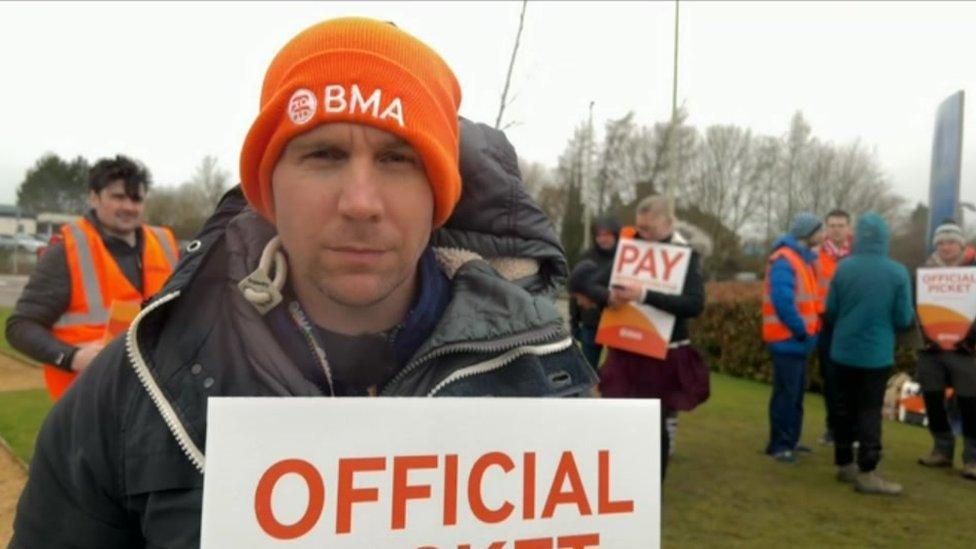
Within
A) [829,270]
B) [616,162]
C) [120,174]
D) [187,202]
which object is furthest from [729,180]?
[120,174]

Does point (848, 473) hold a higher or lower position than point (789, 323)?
lower

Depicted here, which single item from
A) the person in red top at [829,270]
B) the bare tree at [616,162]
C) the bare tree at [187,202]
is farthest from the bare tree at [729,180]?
the person in red top at [829,270]

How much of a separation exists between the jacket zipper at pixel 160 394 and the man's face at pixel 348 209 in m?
0.23

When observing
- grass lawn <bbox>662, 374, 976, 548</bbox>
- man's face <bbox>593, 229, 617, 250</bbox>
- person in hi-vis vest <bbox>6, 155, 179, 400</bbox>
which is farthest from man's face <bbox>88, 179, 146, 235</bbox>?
man's face <bbox>593, 229, 617, 250</bbox>

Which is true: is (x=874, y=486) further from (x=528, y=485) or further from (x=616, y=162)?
(x=616, y=162)

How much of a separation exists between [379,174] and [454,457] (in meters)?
0.43

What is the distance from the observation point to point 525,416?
122 centimetres

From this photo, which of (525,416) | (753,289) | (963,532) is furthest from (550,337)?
(753,289)

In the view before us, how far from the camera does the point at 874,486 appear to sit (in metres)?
5.63

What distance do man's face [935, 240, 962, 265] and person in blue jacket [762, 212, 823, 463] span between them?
121 centimetres

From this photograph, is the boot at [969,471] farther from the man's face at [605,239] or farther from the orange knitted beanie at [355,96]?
the orange knitted beanie at [355,96]

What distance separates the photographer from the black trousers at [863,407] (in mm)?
5523

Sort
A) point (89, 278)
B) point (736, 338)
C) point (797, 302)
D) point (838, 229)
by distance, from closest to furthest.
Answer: point (89, 278)
point (797, 302)
point (838, 229)
point (736, 338)

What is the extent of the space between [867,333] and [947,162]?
5.13 meters
